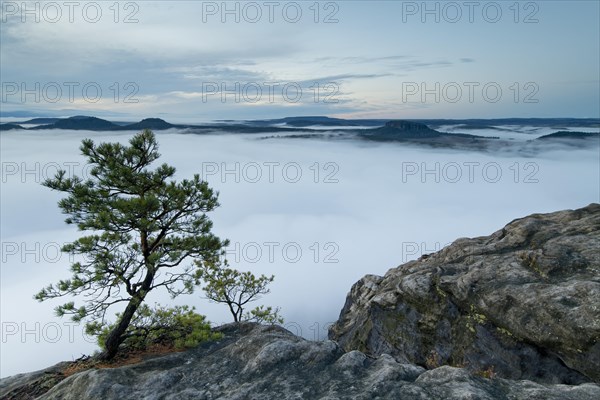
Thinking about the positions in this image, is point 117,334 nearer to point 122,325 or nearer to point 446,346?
point 122,325

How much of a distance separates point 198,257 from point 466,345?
59.4 ft

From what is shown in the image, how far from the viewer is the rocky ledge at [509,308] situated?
1936cm

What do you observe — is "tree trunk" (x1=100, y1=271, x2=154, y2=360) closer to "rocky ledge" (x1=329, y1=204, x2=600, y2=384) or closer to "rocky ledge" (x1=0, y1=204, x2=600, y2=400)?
"rocky ledge" (x1=0, y1=204, x2=600, y2=400)

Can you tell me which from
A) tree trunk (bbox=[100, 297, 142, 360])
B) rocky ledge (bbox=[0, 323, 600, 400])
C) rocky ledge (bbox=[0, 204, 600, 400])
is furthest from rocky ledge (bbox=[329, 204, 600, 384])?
tree trunk (bbox=[100, 297, 142, 360])

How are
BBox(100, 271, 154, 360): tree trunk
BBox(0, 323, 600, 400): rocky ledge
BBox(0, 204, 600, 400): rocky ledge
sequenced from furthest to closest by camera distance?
BBox(100, 271, 154, 360): tree trunk < BBox(0, 204, 600, 400): rocky ledge < BBox(0, 323, 600, 400): rocky ledge

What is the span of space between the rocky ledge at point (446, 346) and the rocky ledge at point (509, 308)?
0.06 meters

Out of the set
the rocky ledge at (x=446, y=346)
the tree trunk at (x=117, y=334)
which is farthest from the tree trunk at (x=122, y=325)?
the rocky ledge at (x=446, y=346)

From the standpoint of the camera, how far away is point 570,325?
18.8 m

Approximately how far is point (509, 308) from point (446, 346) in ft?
18.3

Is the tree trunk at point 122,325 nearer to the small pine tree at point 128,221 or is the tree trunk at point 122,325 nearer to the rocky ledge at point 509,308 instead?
the small pine tree at point 128,221

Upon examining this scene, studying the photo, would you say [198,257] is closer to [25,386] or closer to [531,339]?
[25,386]

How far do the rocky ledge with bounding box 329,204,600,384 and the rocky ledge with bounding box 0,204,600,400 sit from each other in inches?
2.5

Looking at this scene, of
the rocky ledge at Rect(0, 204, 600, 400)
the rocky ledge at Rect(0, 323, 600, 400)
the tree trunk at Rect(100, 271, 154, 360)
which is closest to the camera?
the rocky ledge at Rect(0, 323, 600, 400)

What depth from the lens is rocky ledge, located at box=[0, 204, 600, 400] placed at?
13367 mm
